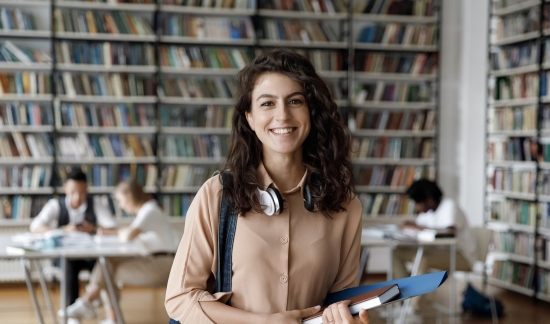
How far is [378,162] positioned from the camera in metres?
6.75

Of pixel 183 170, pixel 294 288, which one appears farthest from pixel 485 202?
pixel 294 288

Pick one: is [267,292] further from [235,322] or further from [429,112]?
[429,112]

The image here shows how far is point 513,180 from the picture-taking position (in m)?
6.01

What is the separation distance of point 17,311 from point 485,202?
4.32m

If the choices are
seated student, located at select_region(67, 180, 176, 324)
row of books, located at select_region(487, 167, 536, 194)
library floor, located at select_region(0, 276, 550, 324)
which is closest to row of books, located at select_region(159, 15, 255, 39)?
seated student, located at select_region(67, 180, 176, 324)

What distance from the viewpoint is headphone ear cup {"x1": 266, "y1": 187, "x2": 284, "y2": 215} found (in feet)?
4.66

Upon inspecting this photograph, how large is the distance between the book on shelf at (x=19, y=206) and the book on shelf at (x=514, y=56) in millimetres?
4457

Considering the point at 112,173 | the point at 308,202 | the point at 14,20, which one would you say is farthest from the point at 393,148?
the point at 308,202

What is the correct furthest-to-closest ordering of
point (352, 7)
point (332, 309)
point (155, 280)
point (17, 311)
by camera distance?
point (352, 7)
point (17, 311)
point (155, 280)
point (332, 309)

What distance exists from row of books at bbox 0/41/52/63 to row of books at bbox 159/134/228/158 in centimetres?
131

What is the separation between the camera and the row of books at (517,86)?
5758mm

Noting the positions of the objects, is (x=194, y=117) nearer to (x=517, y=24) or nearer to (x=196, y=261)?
(x=517, y=24)

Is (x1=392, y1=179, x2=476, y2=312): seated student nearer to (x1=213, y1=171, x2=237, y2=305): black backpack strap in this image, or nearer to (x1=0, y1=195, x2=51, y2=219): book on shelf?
(x1=0, y1=195, x2=51, y2=219): book on shelf

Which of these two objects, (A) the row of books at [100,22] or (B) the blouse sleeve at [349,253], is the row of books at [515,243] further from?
(B) the blouse sleeve at [349,253]
